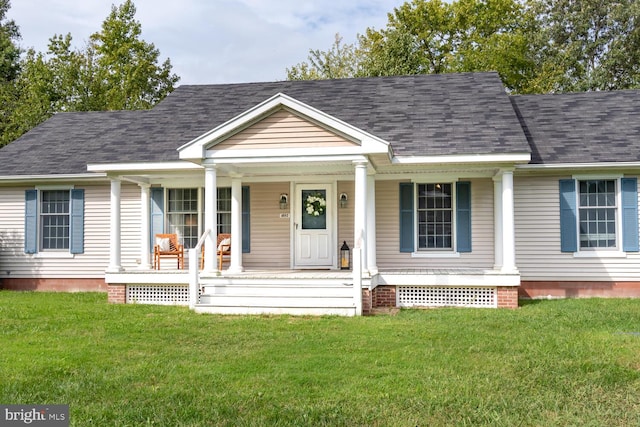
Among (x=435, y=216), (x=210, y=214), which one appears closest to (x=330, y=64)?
(x=435, y=216)

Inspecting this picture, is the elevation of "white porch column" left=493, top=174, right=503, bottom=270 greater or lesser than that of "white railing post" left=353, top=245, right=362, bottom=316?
greater

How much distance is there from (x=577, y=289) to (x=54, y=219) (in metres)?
12.3

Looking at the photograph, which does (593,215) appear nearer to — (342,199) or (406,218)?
(406,218)

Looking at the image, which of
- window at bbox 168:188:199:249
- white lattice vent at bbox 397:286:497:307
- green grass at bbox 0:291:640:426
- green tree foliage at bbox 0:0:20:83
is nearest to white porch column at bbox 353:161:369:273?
white lattice vent at bbox 397:286:497:307

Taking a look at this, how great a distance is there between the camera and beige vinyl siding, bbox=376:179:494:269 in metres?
13.2

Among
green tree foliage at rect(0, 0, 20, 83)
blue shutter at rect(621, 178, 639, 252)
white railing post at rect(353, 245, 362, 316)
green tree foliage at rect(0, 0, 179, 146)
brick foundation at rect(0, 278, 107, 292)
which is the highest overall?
green tree foliage at rect(0, 0, 20, 83)

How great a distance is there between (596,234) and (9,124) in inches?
958

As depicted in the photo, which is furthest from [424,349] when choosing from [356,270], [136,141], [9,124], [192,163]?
[9,124]

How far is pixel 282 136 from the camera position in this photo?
1113 centimetres

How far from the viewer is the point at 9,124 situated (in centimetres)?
2652

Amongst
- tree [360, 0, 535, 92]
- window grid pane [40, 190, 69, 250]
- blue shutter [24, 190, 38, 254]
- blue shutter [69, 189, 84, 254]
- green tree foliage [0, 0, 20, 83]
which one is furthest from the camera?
green tree foliage [0, 0, 20, 83]

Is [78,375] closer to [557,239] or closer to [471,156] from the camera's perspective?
[471,156]

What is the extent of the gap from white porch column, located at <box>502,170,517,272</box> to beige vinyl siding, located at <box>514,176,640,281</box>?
1680 mm

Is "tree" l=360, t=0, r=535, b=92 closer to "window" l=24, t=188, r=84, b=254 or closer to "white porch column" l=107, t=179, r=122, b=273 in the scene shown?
A: "window" l=24, t=188, r=84, b=254
